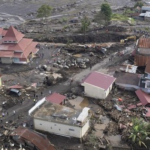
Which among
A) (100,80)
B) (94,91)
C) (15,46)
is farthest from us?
(15,46)

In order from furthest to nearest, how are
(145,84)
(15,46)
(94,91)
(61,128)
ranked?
(15,46), (145,84), (94,91), (61,128)

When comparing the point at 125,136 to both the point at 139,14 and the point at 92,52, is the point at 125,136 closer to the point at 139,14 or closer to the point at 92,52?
the point at 92,52

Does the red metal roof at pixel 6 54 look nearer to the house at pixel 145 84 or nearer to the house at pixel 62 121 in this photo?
the house at pixel 62 121

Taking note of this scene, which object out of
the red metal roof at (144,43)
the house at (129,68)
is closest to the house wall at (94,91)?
the house at (129,68)

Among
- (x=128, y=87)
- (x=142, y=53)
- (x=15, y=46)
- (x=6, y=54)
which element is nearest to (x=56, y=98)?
(x=128, y=87)

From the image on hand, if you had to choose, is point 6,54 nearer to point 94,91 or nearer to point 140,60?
point 94,91

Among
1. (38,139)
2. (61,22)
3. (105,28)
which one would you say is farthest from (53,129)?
(61,22)

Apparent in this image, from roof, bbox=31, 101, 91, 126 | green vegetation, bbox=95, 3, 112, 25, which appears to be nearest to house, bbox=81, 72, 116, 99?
roof, bbox=31, 101, 91, 126
